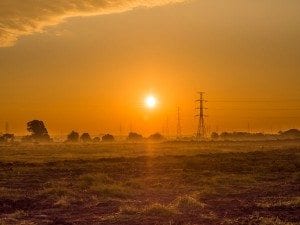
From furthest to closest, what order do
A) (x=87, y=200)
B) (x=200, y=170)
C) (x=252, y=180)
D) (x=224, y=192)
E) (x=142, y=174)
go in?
(x=200, y=170) < (x=142, y=174) < (x=252, y=180) < (x=224, y=192) < (x=87, y=200)

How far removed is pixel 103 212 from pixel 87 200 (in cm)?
450

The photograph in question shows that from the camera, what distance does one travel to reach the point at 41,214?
80.1ft

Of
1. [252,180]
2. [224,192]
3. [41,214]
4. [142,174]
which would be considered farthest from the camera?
[142,174]

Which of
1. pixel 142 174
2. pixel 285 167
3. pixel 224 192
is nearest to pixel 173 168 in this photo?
pixel 142 174

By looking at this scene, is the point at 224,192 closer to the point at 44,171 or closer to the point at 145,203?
the point at 145,203

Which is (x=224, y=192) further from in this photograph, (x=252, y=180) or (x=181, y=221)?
(x=181, y=221)

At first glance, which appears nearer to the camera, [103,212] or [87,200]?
[103,212]

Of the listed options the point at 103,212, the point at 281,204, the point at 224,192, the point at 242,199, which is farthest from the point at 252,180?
the point at 103,212

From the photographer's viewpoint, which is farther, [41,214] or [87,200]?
[87,200]

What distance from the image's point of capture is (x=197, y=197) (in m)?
29.5

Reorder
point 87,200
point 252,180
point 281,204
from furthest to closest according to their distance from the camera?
1. point 252,180
2. point 87,200
3. point 281,204

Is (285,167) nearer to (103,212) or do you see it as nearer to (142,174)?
(142,174)

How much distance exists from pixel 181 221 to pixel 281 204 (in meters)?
6.86

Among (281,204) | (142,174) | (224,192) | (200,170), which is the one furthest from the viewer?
(200,170)
